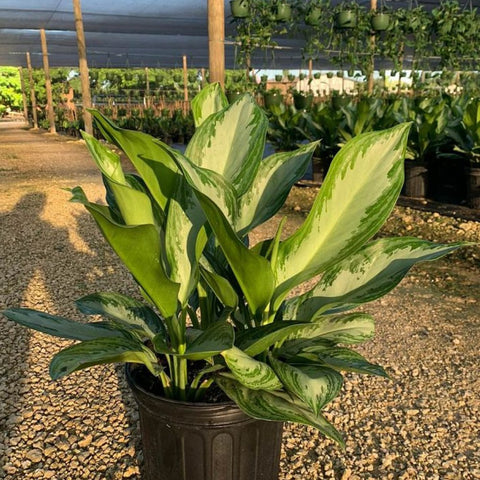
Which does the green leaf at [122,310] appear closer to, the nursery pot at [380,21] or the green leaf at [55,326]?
the green leaf at [55,326]

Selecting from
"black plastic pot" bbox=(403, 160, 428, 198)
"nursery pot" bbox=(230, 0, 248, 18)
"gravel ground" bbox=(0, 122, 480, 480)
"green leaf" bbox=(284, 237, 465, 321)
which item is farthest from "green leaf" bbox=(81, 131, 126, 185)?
"nursery pot" bbox=(230, 0, 248, 18)

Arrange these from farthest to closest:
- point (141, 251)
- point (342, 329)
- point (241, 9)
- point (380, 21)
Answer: point (380, 21) → point (241, 9) → point (342, 329) → point (141, 251)

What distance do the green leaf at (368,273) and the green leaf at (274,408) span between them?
0.60ft

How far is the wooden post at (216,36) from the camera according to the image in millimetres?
3441

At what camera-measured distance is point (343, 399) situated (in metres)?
1.79

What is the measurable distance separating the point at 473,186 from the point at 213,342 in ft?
12.2

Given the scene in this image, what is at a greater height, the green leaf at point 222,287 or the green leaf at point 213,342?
the green leaf at point 222,287

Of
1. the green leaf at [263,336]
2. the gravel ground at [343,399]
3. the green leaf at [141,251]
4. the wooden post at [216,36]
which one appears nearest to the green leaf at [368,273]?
the green leaf at [263,336]

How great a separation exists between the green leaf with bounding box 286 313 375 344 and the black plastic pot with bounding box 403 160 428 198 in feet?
12.2

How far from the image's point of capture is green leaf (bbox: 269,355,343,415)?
0.87 meters

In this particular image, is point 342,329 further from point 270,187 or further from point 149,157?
point 149,157

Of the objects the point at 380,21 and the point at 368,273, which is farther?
the point at 380,21

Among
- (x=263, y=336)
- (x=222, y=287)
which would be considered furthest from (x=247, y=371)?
(x=222, y=287)

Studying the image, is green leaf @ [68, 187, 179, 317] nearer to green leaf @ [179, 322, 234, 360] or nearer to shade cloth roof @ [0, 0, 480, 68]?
green leaf @ [179, 322, 234, 360]
